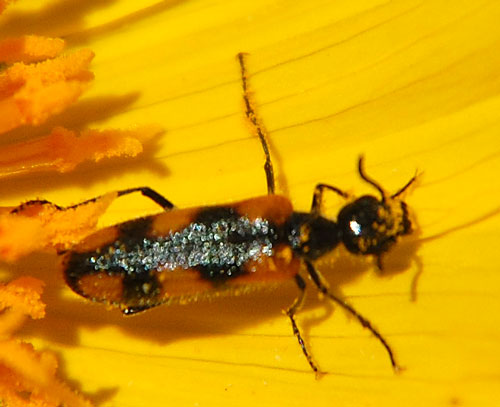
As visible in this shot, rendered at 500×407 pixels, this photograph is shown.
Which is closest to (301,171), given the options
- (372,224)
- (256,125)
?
(256,125)

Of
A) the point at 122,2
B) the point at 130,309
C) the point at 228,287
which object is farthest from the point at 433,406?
the point at 122,2

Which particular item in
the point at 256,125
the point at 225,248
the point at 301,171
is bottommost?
the point at 225,248

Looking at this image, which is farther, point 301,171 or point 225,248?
point 301,171

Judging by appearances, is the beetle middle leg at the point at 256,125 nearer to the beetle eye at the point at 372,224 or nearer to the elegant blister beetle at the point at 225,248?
the elegant blister beetle at the point at 225,248

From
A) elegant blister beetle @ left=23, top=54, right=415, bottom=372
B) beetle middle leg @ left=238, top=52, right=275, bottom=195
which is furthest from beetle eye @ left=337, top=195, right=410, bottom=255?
beetle middle leg @ left=238, top=52, right=275, bottom=195

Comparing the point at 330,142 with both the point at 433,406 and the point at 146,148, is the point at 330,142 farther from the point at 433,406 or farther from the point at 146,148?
the point at 433,406

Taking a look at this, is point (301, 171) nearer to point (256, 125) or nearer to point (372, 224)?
point (256, 125)
